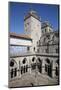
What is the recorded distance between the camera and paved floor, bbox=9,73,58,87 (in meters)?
2.35

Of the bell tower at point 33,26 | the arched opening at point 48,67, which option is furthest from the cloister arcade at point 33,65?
the bell tower at point 33,26

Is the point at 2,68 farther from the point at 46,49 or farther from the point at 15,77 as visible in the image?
the point at 46,49

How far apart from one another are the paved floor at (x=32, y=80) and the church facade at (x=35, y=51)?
22 mm

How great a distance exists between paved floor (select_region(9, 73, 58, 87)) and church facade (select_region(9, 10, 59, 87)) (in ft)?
0.07

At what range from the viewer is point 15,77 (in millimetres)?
2348

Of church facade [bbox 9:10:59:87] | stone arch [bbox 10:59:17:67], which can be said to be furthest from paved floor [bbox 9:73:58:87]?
stone arch [bbox 10:59:17:67]

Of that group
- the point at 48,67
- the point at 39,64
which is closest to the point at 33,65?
the point at 39,64

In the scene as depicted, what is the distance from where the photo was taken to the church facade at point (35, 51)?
7.72 feet

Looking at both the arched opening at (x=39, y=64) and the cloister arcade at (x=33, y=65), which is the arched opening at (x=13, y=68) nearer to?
the cloister arcade at (x=33, y=65)

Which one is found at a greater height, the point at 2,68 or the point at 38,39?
the point at 38,39

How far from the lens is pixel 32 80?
239cm

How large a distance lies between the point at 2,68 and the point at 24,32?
0.45m

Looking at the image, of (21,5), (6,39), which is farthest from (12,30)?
(21,5)

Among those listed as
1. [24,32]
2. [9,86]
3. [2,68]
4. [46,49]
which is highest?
[24,32]
